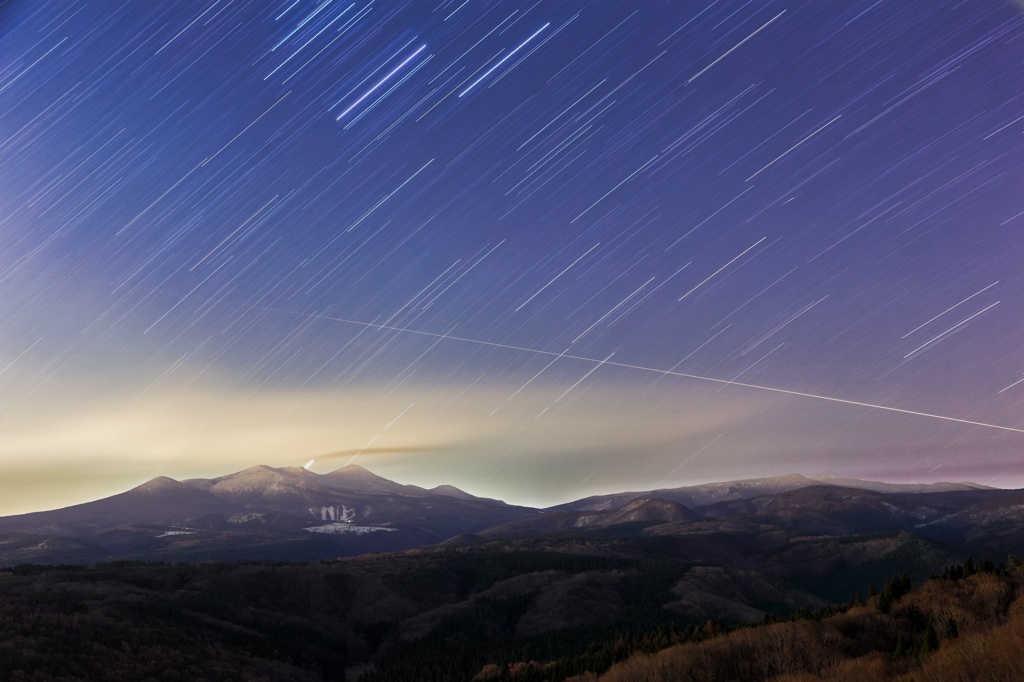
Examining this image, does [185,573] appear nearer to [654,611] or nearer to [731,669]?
[654,611]

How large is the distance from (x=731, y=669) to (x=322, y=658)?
381 ft

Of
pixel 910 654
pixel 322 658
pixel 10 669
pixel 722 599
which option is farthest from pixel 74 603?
pixel 722 599

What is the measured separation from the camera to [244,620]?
530ft

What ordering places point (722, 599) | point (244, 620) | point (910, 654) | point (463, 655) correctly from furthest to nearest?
point (722, 599) < point (244, 620) < point (463, 655) < point (910, 654)

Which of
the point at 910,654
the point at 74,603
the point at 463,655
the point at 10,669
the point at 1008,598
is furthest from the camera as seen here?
the point at 463,655

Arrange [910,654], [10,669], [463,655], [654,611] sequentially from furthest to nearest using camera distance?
[654,611] < [463,655] < [10,669] < [910,654]

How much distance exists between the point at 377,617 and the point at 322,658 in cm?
3483

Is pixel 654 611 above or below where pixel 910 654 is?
below

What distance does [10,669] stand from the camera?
9412 centimetres

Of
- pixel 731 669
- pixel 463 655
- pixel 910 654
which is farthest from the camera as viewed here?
pixel 463 655

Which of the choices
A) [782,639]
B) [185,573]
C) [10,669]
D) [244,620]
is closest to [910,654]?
[782,639]

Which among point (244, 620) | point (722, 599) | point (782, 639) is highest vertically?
point (782, 639)

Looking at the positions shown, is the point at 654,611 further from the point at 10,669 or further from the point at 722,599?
the point at 10,669

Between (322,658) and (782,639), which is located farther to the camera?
(322,658)
